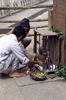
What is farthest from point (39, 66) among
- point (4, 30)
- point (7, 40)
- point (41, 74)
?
point (4, 30)

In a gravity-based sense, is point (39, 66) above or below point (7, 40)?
below

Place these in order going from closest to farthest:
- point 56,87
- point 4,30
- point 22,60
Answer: point 56,87 < point 22,60 < point 4,30

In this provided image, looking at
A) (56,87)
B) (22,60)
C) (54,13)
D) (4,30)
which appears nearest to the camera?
(56,87)

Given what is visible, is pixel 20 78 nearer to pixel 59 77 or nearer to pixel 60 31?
pixel 59 77

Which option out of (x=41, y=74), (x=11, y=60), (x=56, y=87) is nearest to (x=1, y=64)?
(x=11, y=60)

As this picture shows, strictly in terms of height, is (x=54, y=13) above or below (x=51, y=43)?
above

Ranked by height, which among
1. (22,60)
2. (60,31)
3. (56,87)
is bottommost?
(56,87)

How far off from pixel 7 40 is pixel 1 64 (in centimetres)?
42

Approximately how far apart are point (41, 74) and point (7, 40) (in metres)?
0.83

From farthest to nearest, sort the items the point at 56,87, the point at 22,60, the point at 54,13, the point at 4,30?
1. the point at 4,30
2. the point at 54,13
3. the point at 22,60
4. the point at 56,87

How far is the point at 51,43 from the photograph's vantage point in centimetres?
559

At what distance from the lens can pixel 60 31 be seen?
5.62 metres

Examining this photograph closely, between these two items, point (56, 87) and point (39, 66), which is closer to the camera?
point (56, 87)

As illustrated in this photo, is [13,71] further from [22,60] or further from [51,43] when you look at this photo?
[51,43]
